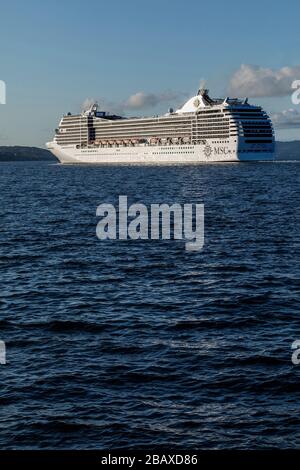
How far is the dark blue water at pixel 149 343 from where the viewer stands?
1552cm

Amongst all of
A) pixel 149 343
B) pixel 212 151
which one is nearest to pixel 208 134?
pixel 212 151

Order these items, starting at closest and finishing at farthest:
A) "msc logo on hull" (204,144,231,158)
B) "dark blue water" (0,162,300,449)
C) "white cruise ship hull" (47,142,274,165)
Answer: "dark blue water" (0,162,300,449)
"white cruise ship hull" (47,142,274,165)
"msc logo on hull" (204,144,231,158)

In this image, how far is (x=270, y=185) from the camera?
314 feet

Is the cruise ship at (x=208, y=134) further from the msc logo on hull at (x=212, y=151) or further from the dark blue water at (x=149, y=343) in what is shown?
the dark blue water at (x=149, y=343)

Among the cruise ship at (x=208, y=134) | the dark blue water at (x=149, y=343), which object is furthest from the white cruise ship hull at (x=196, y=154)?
the dark blue water at (x=149, y=343)

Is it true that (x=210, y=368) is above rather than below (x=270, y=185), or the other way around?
below

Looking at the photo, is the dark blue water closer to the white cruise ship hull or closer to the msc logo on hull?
the white cruise ship hull

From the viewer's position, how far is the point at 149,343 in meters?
21.5

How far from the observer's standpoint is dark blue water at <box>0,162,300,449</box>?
50.9 ft

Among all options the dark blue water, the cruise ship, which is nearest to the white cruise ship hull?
the cruise ship

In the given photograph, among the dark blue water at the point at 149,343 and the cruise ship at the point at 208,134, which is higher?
the cruise ship at the point at 208,134

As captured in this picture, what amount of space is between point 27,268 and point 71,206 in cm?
3524
